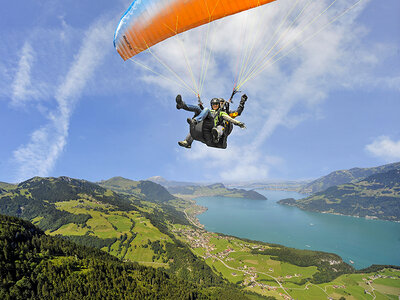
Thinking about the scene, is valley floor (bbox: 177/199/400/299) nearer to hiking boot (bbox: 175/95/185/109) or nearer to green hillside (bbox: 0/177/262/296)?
green hillside (bbox: 0/177/262/296)

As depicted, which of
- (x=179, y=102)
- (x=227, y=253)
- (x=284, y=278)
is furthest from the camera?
(x=227, y=253)

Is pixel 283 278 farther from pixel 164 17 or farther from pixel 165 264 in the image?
pixel 164 17

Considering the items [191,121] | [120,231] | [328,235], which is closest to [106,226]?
[120,231]

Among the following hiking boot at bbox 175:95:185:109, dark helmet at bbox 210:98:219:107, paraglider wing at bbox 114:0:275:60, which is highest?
paraglider wing at bbox 114:0:275:60

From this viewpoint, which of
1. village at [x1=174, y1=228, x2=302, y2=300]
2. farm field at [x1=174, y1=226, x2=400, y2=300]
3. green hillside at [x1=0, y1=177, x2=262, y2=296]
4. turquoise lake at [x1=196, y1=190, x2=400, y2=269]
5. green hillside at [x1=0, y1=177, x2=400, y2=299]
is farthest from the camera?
turquoise lake at [x1=196, y1=190, x2=400, y2=269]

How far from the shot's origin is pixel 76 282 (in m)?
49.7

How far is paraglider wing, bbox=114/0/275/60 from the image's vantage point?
9.17 m

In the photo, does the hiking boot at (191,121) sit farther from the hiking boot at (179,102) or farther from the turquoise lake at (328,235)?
the turquoise lake at (328,235)

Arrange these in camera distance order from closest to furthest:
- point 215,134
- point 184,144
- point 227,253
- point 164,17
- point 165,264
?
1. point 215,134
2. point 184,144
3. point 164,17
4. point 165,264
5. point 227,253

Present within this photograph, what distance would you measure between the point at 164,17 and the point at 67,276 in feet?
221

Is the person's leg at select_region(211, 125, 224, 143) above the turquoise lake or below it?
above

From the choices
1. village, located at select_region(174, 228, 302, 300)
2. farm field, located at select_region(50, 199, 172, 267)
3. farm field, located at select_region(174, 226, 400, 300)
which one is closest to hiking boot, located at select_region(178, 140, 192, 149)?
farm field, located at select_region(174, 226, 400, 300)

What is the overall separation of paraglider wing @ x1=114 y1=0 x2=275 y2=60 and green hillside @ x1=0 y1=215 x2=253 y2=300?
198ft

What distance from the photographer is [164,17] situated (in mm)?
9734
